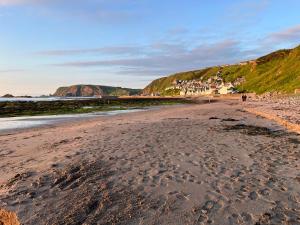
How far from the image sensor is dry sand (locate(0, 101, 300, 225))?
786cm

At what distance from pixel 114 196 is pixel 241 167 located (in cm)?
512

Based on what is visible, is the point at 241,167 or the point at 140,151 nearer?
the point at 241,167

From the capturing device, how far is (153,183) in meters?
10.1

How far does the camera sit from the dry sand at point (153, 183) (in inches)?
309

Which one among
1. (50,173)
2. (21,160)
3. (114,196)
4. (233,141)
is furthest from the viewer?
(233,141)

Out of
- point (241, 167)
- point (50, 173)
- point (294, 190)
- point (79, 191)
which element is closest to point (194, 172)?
point (241, 167)

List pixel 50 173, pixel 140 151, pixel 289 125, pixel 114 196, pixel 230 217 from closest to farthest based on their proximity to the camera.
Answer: pixel 230 217 < pixel 114 196 < pixel 50 173 < pixel 140 151 < pixel 289 125

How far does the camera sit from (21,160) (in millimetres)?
13805

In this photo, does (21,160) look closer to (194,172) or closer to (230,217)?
(194,172)

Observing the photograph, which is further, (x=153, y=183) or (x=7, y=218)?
(x=153, y=183)

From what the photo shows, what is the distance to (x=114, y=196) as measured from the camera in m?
8.99

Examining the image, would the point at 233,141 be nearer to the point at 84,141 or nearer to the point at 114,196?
the point at 84,141

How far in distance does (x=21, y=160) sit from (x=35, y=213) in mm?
6381

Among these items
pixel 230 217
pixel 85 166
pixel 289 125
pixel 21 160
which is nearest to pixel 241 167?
pixel 230 217
